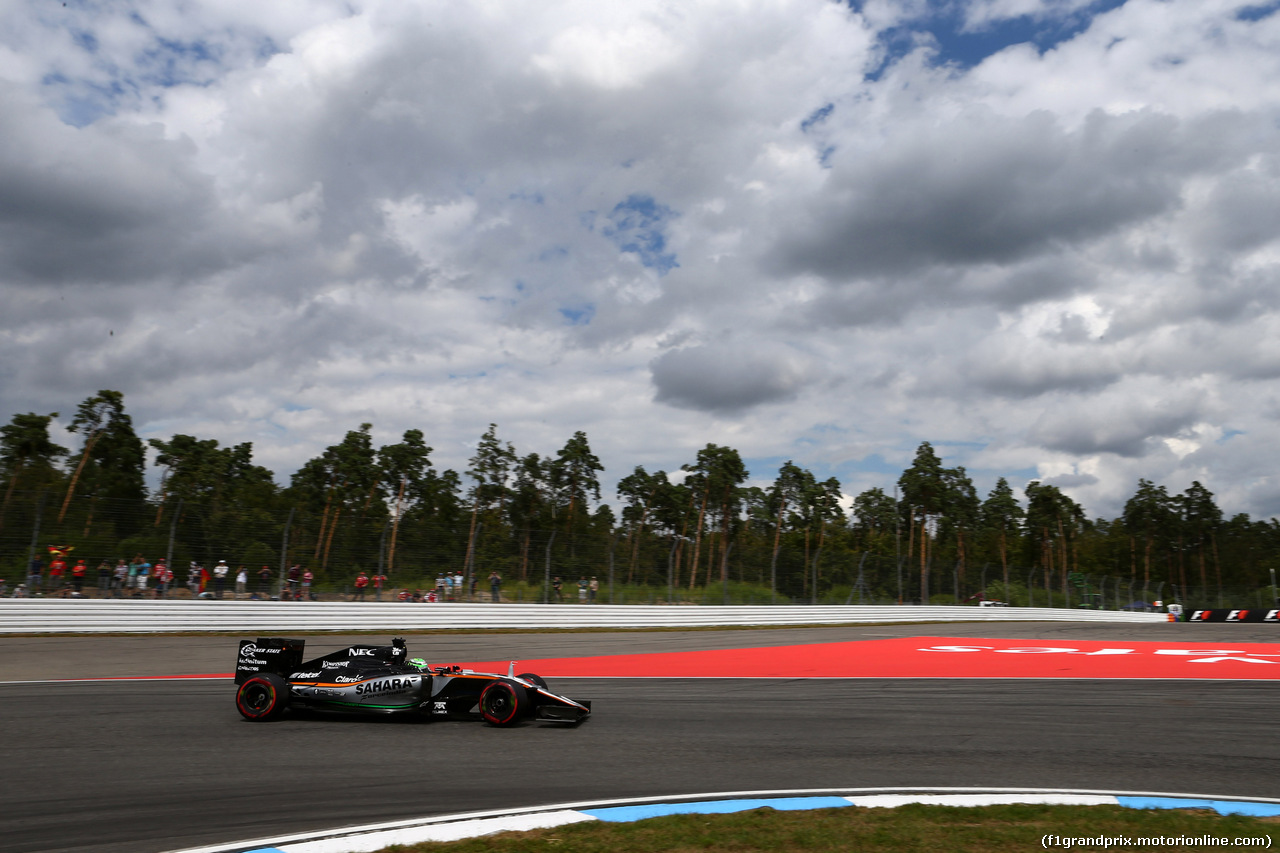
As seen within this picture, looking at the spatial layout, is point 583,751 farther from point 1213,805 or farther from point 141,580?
point 141,580

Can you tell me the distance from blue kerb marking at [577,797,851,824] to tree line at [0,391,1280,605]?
56.1 feet

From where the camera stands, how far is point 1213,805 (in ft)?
16.8

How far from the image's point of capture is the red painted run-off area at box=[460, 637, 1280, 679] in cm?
1293

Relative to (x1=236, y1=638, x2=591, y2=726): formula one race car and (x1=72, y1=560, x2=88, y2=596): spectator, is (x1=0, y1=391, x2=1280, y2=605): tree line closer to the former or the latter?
(x1=72, y1=560, x2=88, y2=596): spectator

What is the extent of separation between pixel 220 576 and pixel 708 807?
17.8 meters

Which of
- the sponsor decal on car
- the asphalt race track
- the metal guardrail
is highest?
the sponsor decal on car

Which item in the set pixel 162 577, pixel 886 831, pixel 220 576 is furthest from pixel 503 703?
pixel 162 577

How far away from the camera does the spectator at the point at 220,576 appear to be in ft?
63.5

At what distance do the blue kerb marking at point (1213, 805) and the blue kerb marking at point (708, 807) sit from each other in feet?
5.99

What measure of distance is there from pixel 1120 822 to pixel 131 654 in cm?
1543

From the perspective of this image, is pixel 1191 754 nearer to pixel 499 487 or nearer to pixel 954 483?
pixel 499 487

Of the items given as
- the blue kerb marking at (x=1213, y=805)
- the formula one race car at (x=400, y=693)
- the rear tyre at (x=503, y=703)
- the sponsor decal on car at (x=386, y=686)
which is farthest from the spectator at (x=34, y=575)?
the blue kerb marking at (x=1213, y=805)

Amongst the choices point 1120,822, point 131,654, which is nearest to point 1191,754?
point 1120,822

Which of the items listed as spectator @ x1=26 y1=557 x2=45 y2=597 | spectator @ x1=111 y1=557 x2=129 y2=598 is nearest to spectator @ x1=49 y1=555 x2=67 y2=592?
spectator @ x1=26 y1=557 x2=45 y2=597
